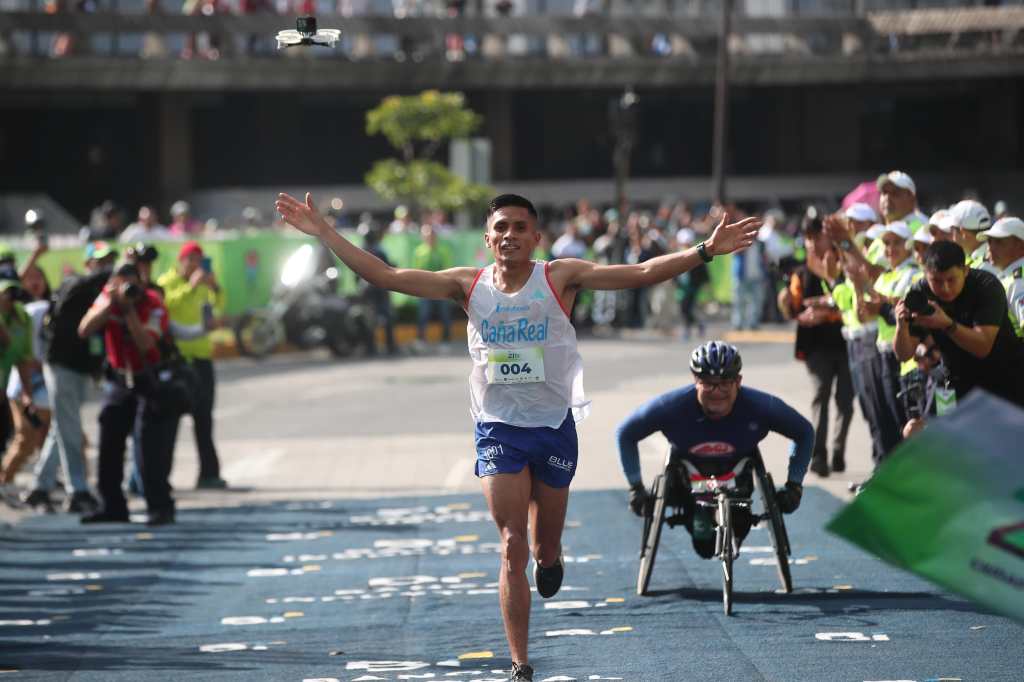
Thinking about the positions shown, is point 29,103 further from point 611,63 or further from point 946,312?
point 946,312

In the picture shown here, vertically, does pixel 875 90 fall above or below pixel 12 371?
above

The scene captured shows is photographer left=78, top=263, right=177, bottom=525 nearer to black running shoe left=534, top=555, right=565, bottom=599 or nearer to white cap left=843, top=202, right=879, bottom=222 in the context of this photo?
white cap left=843, top=202, right=879, bottom=222

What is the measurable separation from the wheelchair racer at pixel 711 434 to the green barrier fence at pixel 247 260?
18.2 meters

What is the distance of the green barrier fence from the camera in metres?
28.3

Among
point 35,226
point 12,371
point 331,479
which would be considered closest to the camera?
point 12,371

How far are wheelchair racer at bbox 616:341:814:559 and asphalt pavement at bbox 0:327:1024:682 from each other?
0.51 m

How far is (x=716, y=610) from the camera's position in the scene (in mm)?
10781

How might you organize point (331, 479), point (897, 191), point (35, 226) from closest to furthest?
point (897, 191)
point (331, 479)
point (35, 226)

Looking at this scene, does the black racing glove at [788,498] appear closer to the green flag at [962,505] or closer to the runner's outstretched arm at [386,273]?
the runner's outstretched arm at [386,273]

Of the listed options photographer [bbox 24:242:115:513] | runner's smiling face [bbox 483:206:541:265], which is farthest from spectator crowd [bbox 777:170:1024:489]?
photographer [bbox 24:242:115:513]

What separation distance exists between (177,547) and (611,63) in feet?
127

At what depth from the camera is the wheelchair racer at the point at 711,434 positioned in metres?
10.8

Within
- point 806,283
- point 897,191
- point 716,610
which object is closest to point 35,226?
point 806,283

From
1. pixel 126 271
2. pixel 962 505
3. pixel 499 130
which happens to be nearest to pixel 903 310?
pixel 962 505
